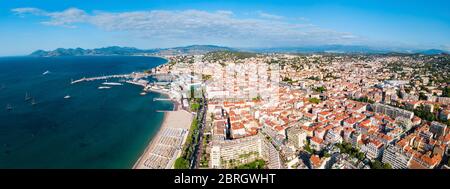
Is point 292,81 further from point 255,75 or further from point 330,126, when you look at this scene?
point 330,126

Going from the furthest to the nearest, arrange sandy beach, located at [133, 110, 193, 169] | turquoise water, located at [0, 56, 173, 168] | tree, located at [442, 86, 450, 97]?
1. tree, located at [442, 86, 450, 97]
2. turquoise water, located at [0, 56, 173, 168]
3. sandy beach, located at [133, 110, 193, 169]

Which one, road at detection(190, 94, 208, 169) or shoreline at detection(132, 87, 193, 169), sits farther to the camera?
shoreline at detection(132, 87, 193, 169)

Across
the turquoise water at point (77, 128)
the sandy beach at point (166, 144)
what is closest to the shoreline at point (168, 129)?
the sandy beach at point (166, 144)

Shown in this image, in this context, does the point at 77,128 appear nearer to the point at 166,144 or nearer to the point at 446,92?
the point at 166,144

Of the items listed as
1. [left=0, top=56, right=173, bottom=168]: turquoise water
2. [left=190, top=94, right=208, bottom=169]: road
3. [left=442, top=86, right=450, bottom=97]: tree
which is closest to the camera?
[left=190, top=94, right=208, bottom=169]: road

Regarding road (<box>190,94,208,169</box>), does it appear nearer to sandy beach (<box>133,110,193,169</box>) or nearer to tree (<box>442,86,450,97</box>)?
sandy beach (<box>133,110,193,169</box>)

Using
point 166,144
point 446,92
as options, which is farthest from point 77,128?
point 446,92

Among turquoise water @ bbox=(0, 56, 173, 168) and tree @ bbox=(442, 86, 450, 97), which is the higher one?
tree @ bbox=(442, 86, 450, 97)

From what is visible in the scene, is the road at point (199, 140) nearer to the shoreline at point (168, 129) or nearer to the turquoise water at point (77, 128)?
the shoreline at point (168, 129)

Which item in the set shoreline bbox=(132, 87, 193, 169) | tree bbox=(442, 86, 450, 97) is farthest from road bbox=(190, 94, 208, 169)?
tree bbox=(442, 86, 450, 97)
